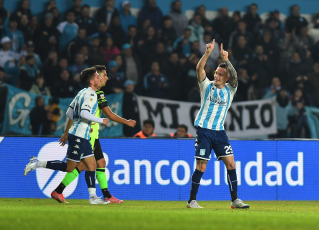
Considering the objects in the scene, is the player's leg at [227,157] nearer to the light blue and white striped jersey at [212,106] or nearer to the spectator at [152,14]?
the light blue and white striped jersey at [212,106]

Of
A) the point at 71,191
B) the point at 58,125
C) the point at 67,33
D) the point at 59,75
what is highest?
the point at 67,33

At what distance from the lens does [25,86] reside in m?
15.7

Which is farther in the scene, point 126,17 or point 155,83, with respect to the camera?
point 126,17

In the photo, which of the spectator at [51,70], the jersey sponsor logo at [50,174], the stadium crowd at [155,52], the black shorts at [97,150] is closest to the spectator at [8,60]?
the stadium crowd at [155,52]

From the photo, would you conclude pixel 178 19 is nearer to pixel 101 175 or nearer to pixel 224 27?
pixel 224 27

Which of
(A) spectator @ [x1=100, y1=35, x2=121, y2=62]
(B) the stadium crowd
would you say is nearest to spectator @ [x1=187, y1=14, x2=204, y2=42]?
(B) the stadium crowd

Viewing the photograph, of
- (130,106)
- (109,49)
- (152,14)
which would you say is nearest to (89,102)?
(130,106)

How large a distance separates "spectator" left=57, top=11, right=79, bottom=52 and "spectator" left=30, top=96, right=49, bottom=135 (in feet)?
6.92

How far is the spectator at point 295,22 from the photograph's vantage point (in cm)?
1928

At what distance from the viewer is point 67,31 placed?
16891 millimetres

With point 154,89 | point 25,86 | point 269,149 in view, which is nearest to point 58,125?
point 25,86

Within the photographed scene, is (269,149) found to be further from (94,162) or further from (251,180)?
(94,162)

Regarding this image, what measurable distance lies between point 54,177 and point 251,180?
11.5 feet

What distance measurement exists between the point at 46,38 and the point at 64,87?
150 centimetres
